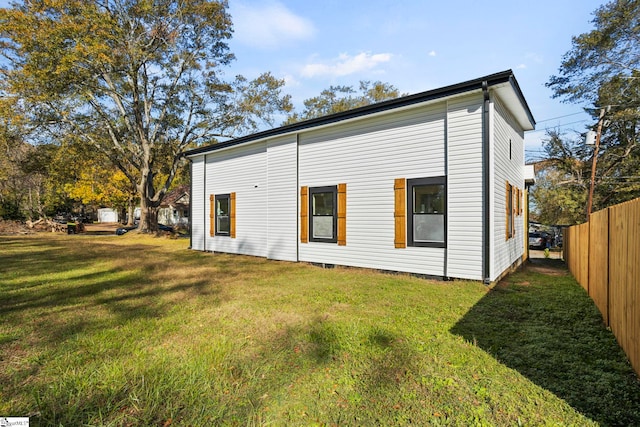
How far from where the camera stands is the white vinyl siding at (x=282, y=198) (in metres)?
9.20

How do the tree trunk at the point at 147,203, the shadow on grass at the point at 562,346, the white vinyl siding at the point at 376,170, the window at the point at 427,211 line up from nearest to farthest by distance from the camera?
the shadow on grass at the point at 562,346 < the window at the point at 427,211 < the white vinyl siding at the point at 376,170 < the tree trunk at the point at 147,203

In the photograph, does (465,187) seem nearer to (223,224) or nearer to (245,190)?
(245,190)

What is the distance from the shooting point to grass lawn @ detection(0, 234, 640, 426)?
6.99 feet

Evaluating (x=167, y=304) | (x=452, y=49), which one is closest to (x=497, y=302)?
(x=167, y=304)

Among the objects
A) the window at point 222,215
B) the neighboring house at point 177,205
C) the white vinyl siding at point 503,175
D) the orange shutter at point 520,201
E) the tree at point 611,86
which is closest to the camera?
the white vinyl siding at point 503,175

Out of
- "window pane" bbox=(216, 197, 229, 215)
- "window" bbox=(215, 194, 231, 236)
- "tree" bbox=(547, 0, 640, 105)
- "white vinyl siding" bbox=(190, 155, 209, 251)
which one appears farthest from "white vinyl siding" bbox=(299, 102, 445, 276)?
"tree" bbox=(547, 0, 640, 105)

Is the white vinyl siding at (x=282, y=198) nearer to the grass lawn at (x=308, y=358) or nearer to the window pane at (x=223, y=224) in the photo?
the window pane at (x=223, y=224)

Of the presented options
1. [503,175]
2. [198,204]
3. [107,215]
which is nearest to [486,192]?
[503,175]

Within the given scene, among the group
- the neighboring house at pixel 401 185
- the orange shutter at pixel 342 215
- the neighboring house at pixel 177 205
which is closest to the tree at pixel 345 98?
the neighboring house at pixel 177 205

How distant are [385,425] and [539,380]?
1.48 m

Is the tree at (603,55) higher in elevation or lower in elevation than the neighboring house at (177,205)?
higher

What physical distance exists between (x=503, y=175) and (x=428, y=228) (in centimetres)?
231

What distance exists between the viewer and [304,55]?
12805 millimetres

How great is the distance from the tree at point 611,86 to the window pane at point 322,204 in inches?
573
